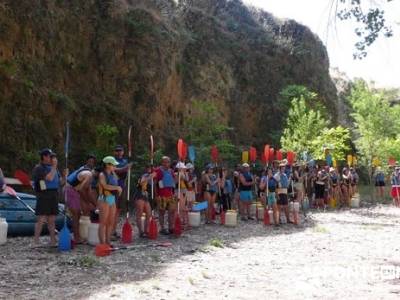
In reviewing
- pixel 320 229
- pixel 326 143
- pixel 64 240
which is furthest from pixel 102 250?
pixel 326 143

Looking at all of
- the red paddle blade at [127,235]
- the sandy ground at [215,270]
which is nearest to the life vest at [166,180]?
the sandy ground at [215,270]

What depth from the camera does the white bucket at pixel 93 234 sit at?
849 cm

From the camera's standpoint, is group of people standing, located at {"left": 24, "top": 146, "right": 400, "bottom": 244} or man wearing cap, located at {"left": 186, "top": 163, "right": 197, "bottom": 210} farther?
man wearing cap, located at {"left": 186, "top": 163, "right": 197, "bottom": 210}

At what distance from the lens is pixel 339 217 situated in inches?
608

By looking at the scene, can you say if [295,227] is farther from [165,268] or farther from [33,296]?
[33,296]

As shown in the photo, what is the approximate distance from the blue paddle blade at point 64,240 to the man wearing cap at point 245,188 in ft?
20.6

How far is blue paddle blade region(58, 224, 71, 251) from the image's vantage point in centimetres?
789

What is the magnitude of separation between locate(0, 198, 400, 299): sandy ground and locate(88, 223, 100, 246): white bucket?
168 mm

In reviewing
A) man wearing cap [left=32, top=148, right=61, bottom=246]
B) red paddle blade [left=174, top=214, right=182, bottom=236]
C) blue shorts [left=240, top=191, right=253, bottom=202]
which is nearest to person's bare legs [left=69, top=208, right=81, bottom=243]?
man wearing cap [left=32, top=148, right=61, bottom=246]

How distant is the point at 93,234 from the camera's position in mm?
8523

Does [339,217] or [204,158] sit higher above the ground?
[204,158]

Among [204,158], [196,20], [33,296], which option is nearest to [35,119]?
[204,158]

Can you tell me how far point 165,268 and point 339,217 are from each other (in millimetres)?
9570

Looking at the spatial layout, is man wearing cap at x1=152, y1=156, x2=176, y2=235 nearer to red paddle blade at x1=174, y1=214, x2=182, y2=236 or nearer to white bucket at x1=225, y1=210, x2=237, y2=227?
red paddle blade at x1=174, y1=214, x2=182, y2=236
